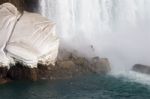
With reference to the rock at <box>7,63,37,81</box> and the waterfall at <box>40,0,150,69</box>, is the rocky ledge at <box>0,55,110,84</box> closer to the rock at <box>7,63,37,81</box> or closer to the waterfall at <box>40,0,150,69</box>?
the rock at <box>7,63,37,81</box>

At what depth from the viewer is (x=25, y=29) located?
4612cm

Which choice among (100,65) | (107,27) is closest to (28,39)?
(100,65)

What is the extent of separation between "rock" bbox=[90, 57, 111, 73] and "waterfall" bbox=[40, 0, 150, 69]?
6.79 feet

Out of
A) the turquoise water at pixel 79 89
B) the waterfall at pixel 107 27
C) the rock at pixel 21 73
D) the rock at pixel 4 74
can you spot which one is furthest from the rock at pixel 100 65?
the rock at pixel 4 74

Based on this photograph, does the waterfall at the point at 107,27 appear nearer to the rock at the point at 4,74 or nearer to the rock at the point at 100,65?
the rock at the point at 100,65

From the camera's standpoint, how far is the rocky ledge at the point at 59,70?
149ft

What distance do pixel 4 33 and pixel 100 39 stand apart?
43.9 ft

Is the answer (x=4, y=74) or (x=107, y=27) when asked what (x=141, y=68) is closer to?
(x=107, y=27)

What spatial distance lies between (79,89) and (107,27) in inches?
615

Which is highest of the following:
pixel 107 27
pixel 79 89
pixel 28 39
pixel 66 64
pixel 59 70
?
pixel 107 27

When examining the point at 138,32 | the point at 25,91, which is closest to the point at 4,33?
the point at 25,91

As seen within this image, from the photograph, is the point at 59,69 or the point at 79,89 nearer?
the point at 79,89

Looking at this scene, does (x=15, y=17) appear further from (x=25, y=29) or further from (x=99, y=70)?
(x=99, y=70)

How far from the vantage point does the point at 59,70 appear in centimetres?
4666
